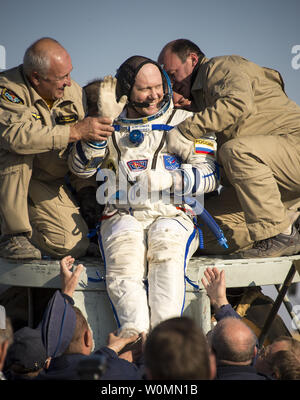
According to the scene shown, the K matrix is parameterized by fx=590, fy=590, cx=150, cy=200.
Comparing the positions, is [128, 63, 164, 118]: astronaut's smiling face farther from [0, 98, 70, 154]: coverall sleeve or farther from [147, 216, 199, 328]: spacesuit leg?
[147, 216, 199, 328]: spacesuit leg

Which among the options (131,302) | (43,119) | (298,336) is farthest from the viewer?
(298,336)

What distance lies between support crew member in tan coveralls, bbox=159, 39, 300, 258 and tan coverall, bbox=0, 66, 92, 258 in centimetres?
96

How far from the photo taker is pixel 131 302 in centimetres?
387

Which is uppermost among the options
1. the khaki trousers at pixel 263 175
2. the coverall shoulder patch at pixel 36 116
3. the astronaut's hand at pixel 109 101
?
the astronaut's hand at pixel 109 101

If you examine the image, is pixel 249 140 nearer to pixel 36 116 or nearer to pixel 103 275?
pixel 103 275

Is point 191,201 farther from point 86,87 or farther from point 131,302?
point 86,87

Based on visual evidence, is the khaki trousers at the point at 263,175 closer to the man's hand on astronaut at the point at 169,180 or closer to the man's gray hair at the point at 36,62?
the man's hand on astronaut at the point at 169,180

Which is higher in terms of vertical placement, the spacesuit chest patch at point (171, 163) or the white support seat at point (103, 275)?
the spacesuit chest patch at point (171, 163)

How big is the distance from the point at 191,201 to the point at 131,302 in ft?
3.18

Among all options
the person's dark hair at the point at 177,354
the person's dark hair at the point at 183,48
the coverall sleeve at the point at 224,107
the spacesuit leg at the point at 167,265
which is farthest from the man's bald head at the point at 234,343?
the person's dark hair at the point at 183,48

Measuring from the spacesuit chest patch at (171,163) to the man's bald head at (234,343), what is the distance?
1507 millimetres

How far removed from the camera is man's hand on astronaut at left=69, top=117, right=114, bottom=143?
13.7 ft

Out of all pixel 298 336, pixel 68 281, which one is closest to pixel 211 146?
pixel 68 281

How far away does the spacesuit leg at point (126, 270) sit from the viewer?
151 inches
